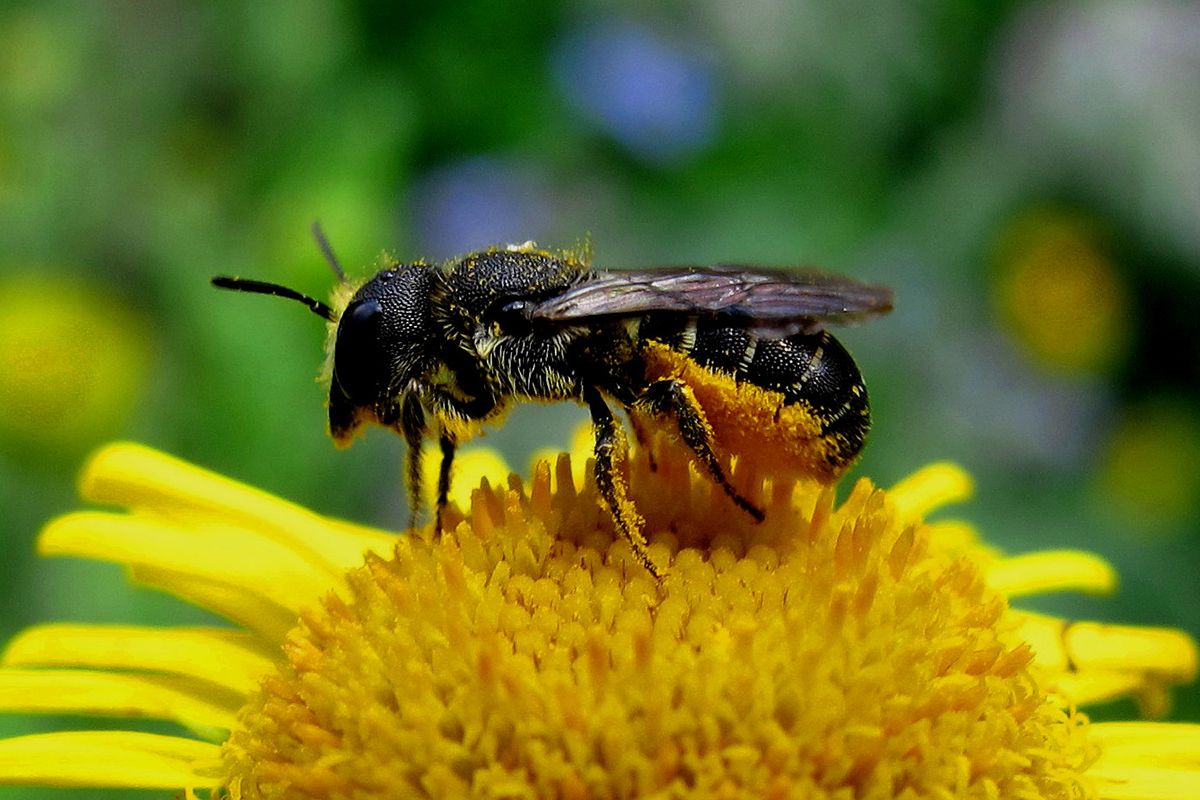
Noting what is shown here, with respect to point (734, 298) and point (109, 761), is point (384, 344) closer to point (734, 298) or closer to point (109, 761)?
point (734, 298)

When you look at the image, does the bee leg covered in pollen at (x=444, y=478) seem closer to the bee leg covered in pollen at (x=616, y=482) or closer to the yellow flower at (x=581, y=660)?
the yellow flower at (x=581, y=660)

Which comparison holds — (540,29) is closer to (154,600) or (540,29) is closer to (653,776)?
(154,600)

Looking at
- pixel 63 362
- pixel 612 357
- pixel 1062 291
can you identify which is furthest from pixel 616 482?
pixel 1062 291

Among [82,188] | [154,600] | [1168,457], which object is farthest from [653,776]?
[1168,457]

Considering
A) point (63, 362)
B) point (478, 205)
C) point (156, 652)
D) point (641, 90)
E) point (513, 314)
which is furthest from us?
point (641, 90)

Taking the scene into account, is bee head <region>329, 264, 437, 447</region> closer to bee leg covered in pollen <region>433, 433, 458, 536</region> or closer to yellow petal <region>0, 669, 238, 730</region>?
bee leg covered in pollen <region>433, 433, 458, 536</region>

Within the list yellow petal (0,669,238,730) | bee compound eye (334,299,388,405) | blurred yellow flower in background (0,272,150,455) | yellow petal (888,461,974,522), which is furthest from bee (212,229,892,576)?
blurred yellow flower in background (0,272,150,455)
